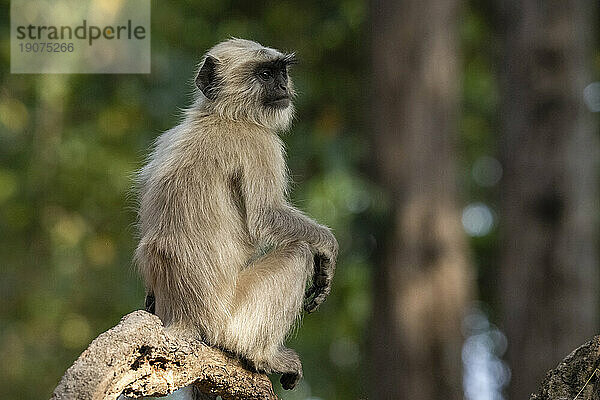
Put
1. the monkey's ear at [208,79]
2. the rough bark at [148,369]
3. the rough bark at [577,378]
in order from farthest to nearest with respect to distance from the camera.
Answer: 1. the monkey's ear at [208,79]
2. the rough bark at [577,378]
3. the rough bark at [148,369]

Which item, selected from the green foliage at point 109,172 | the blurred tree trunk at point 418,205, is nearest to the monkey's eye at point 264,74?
the blurred tree trunk at point 418,205

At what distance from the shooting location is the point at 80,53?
10844 mm

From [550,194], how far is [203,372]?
7623 mm

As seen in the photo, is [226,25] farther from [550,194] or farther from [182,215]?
[182,215]

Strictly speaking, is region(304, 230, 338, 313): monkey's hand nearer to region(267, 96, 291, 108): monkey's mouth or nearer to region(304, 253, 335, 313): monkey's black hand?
region(304, 253, 335, 313): monkey's black hand

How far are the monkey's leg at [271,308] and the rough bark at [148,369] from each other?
0.38ft

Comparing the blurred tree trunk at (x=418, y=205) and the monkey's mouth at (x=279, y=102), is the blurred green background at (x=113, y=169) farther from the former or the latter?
the monkey's mouth at (x=279, y=102)

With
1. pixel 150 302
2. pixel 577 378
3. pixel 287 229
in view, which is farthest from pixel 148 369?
pixel 577 378

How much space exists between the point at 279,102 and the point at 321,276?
97 centimetres

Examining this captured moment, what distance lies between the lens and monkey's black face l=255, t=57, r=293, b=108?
5320mm

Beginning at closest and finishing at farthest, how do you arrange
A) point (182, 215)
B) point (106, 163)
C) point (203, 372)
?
point (203, 372), point (182, 215), point (106, 163)

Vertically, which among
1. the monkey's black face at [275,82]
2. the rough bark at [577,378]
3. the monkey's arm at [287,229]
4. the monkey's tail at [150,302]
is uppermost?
the monkey's black face at [275,82]

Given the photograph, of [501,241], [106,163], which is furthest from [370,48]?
[106,163]

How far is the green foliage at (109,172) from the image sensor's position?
1167cm
